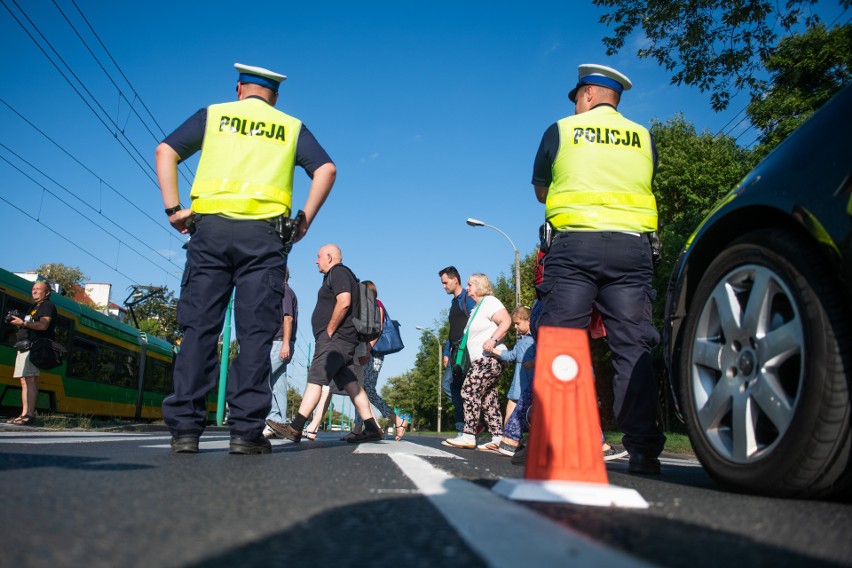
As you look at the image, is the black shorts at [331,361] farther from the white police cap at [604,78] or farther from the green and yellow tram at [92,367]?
the green and yellow tram at [92,367]

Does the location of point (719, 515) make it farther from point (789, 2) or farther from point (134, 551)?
point (789, 2)

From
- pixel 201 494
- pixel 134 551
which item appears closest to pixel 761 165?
pixel 201 494

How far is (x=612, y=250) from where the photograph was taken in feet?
13.1

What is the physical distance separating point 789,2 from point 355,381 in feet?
29.8

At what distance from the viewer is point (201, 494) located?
215 cm

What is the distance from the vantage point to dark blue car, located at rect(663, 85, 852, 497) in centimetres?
236

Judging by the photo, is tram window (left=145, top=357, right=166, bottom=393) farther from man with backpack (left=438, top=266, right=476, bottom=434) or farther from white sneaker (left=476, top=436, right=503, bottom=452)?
white sneaker (left=476, top=436, right=503, bottom=452)

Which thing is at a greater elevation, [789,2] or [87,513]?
[789,2]

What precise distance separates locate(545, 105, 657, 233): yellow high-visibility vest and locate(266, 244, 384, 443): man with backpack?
3735 millimetres

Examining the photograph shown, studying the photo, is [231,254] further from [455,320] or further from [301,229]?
[455,320]

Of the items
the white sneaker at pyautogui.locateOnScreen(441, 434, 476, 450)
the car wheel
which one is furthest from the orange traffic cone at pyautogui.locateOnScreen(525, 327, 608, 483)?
the white sneaker at pyautogui.locateOnScreen(441, 434, 476, 450)

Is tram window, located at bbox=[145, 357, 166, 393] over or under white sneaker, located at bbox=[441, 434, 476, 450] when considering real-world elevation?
over

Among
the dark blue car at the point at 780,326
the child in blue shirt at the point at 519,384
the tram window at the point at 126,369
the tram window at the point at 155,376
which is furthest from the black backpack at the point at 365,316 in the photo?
the tram window at the point at 155,376

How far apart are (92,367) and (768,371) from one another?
58.1ft
